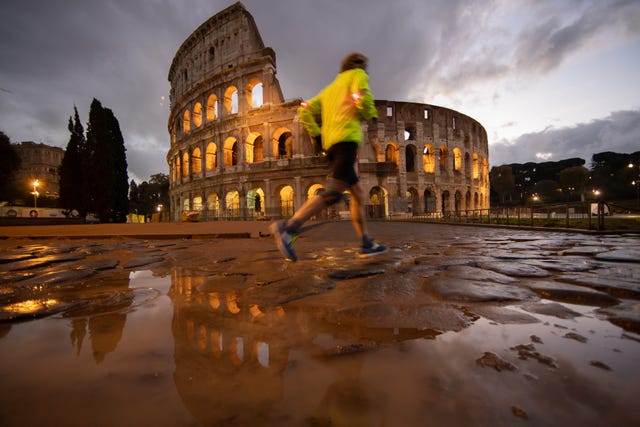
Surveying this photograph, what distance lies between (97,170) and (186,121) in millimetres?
9139

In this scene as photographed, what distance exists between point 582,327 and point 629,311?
39 centimetres

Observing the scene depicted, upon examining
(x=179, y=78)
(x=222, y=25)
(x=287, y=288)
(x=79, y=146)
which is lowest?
(x=287, y=288)

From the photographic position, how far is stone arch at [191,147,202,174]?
25.7 metres

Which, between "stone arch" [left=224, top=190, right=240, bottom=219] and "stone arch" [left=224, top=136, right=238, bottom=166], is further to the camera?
"stone arch" [left=224, top=136, right=238, bottom=166]

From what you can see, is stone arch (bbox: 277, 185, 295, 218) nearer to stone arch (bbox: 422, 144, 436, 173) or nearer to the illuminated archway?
the illuminated archway

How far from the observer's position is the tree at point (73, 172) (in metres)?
23.4

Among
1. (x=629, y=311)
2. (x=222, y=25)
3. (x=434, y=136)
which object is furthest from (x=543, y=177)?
(x=629, y=311)

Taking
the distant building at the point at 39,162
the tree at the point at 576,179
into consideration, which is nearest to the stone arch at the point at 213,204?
the distant building at the point at 39,162

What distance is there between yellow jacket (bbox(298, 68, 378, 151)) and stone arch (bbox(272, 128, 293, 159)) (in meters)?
19.5

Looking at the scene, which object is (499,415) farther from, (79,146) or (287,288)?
(79,146)

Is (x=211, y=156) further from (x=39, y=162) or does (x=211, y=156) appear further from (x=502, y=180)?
(x=39, y=162)

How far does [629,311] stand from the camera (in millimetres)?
1255

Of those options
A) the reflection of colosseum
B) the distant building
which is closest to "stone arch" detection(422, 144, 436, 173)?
the reflection of colosseum

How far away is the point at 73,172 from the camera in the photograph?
23.8m
